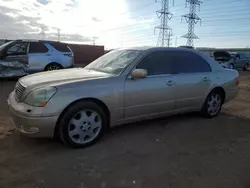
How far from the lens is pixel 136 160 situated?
9.53 ft

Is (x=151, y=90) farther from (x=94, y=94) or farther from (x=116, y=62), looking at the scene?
(x=94, y=94)

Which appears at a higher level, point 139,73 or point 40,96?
point 139,73

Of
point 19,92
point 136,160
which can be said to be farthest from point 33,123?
point 136,160

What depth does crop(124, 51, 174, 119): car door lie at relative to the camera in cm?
353

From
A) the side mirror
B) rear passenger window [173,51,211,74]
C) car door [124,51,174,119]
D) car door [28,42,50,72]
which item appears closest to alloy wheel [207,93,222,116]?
rear passenger window [173,51,211,74]

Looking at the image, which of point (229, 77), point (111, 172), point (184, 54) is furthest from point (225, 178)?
point (229, 77)

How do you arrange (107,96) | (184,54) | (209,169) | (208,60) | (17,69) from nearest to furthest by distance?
(209,169) → (107,96) → (184,54) → (208,60) → (17,69)

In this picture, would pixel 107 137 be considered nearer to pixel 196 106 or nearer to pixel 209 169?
pixel 209 169

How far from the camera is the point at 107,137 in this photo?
3.62 m

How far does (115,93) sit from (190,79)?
174cm

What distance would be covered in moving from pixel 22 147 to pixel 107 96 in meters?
1.44

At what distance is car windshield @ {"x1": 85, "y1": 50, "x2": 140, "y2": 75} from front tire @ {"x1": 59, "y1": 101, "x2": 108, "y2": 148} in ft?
2.53

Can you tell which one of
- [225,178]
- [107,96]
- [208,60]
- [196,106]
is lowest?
[225,178]

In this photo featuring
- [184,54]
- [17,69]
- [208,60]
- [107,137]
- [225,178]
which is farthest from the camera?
[17,69]
